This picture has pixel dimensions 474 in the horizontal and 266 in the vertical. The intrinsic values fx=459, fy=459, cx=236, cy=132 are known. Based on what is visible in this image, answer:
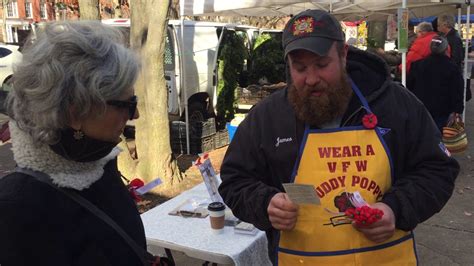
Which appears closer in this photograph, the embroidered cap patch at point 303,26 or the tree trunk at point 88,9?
the embroidered cap patch at point 303,26

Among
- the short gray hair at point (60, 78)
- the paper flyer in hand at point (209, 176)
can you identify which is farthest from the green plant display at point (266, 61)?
the short gray hair at point (60, 78)

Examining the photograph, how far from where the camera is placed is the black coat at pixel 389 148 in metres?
1.61

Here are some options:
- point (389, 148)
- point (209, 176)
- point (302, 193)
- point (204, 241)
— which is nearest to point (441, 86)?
point (209, 176)

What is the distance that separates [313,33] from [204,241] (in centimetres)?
128

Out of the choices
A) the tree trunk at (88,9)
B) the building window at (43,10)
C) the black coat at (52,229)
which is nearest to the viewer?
the black coat at (52,229)

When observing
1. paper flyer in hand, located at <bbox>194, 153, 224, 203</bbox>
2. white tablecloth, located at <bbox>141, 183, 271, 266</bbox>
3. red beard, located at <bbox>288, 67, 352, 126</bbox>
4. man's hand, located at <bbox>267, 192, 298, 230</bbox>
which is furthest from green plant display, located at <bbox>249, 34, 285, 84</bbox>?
man's hand, located at <bbox>267, 192, 298, 230</bbox>

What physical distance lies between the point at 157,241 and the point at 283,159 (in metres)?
1.10

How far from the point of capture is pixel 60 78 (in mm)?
1198

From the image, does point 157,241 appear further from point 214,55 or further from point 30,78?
point 214,55

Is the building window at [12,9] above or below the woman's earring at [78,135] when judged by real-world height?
above

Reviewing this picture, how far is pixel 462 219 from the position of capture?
15.2 feet

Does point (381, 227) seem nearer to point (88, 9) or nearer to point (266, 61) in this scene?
point (88, 9)

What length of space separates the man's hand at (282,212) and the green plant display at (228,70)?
21.9ft

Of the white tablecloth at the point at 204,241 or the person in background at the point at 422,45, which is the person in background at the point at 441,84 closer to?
the person in background at the point at 422,45
